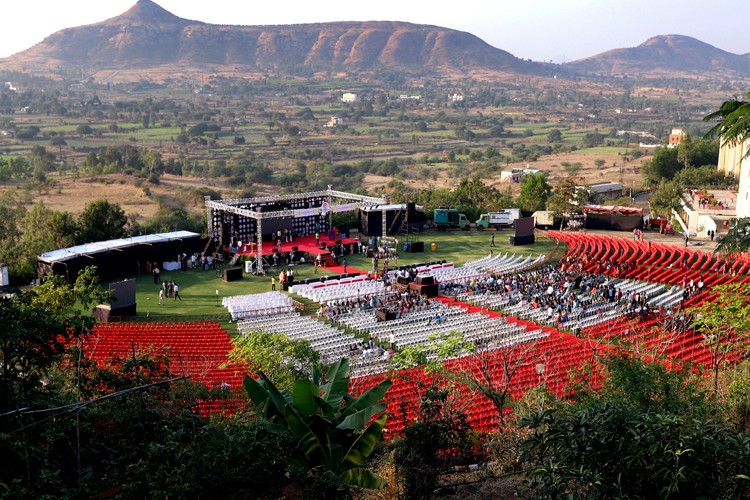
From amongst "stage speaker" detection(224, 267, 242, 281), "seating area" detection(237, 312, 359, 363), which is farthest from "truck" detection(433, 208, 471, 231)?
"seating area" detection(237, 312, 359, 363)

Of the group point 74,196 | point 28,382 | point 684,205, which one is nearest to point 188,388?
point 28,382

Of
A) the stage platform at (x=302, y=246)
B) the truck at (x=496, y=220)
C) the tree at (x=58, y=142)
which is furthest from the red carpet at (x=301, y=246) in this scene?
the tree at (x=58, y=142)

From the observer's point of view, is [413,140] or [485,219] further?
[413,140]

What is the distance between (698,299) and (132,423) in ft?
80.6

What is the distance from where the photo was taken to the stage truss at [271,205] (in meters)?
39.9

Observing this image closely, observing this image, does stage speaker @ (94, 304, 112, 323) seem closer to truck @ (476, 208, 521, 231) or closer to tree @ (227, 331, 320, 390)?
tree @ (227, 331, 320, 390)

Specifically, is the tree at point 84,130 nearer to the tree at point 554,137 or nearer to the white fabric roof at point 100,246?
the tree at point 554,137

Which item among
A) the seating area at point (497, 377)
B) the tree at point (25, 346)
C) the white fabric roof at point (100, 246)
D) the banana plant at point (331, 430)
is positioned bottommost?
the seating area at point (497, 377)

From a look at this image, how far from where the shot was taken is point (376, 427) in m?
12.2

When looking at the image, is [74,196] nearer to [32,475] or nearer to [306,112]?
[32,475]

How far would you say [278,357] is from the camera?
18953 mm

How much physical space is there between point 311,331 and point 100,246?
13908 millimetres

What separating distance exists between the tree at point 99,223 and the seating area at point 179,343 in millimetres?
13946

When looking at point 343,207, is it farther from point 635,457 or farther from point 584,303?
point 635,457
